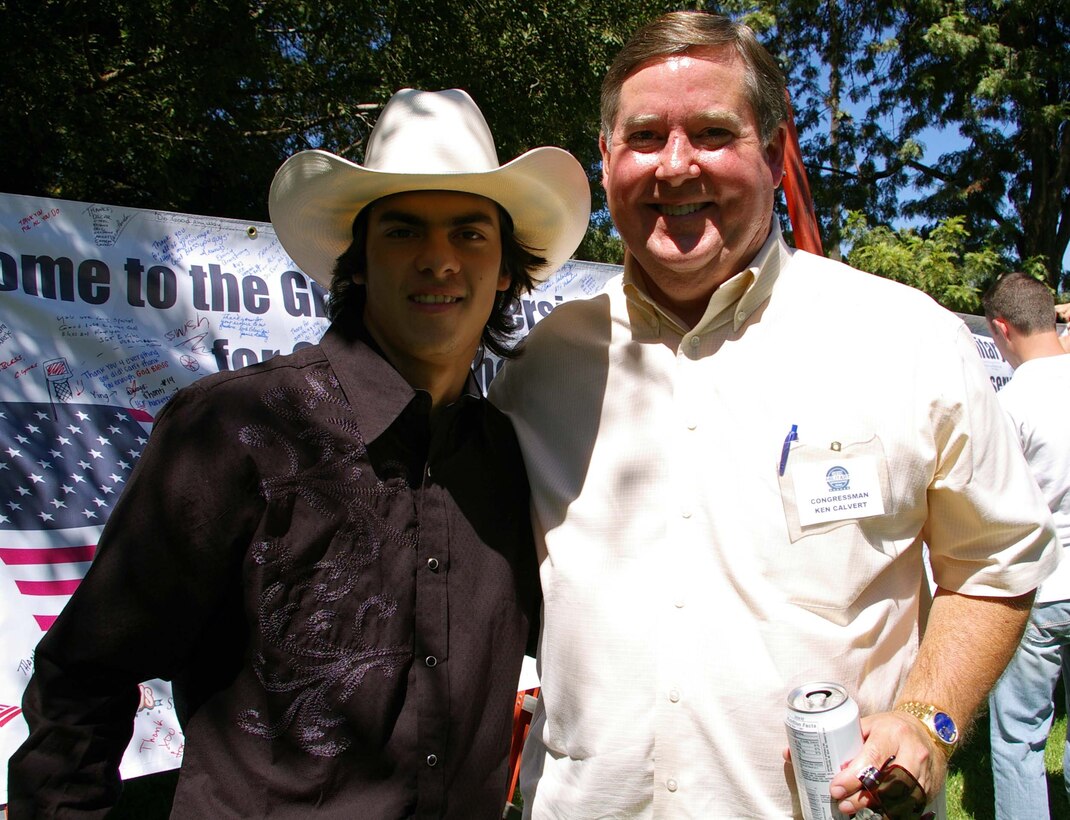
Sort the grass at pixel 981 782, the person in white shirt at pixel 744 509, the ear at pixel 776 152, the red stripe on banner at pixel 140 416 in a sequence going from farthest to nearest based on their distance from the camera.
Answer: the grass at pixel 981 782
the red stripe on banner at pixel 140 416
the ear at pixel 776 152
the person in white shirt at pixel 744 509

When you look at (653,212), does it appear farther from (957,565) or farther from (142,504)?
(142,504)

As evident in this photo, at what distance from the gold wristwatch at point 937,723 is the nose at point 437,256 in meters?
1.35

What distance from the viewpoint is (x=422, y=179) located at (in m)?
2.05

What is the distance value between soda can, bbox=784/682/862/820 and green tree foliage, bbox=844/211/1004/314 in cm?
1104

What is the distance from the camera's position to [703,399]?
2.04m

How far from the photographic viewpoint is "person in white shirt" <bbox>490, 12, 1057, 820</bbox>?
1.84 m

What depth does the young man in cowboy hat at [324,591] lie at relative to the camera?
1.72 meters

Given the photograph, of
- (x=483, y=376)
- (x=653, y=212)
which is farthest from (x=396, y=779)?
(x=483, y=376)

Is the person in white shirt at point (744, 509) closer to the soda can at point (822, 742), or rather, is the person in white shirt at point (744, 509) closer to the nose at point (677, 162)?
→ the nose at point (677, 162)

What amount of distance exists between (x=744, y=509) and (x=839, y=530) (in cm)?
20

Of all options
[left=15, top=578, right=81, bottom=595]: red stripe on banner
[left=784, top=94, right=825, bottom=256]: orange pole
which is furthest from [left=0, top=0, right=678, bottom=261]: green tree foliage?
[left=784, top=94, right=825, bottom=256]: orange pole

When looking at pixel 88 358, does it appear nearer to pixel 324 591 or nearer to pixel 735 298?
pixel 324 591

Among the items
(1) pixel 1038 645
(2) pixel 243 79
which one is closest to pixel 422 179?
(1) pixel 1038 645

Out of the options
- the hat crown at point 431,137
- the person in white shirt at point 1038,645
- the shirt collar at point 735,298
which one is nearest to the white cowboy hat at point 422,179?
the hat crown at point 431,137
